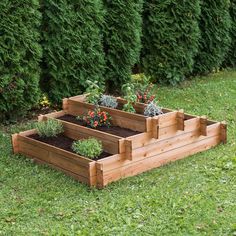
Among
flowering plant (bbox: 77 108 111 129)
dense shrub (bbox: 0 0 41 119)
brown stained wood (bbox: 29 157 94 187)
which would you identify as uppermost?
dense shrub (bbox: 0 0 41 119)

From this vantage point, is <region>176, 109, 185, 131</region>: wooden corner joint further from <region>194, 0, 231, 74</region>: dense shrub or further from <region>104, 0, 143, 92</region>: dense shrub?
<region>194, 0, 231, 74</region>: dense shrub

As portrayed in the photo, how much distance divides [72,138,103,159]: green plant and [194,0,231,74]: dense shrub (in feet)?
18.4

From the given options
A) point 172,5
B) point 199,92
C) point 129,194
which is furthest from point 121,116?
point 172,5

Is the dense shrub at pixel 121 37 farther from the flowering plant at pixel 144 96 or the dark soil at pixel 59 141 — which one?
the dark soil at pixel 59 141

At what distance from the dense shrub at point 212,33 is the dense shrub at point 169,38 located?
61 centimetres

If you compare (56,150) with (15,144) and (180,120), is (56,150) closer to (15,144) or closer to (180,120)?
(15,144)

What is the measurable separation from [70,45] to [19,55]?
1001mm

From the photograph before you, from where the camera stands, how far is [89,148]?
568 centimetres

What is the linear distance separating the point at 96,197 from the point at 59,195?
0.38 m

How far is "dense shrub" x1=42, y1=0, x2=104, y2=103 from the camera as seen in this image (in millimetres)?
7763

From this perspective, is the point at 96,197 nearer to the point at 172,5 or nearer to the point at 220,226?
the point at 220,226

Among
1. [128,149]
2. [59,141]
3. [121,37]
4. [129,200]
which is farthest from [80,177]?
[121,37]

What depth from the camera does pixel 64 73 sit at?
7.97 m

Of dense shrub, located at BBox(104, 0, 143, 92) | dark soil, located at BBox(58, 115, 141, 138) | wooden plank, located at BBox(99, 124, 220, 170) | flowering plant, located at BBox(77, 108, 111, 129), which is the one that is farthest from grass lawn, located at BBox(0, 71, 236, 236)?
dense shrub, located at BBox(104, 0, 143, 92)
